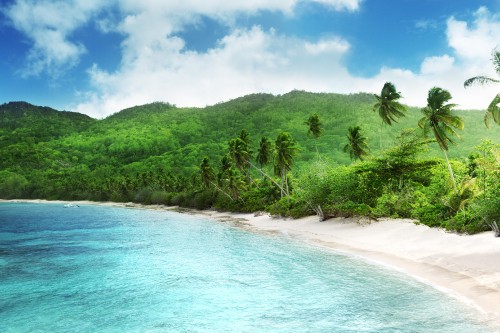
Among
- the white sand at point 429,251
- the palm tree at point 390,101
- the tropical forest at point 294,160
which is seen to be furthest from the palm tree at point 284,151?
the white sand at point 429,251

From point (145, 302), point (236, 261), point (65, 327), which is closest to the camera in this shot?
point (65, 327)

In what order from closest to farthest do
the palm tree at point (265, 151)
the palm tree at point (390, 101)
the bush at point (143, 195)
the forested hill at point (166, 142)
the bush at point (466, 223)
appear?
the bush at point (466, 223)
the palm tree at point (390, 101)
the palm tree at point (265, 151)
the bush at point (143, 195)
the forested hill at point (166, 142)

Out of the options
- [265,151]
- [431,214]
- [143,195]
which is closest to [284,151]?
[265,151]

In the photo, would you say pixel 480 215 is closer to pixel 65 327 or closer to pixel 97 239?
pixel 65 327

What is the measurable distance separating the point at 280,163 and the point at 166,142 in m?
112

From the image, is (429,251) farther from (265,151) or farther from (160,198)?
(160,198)

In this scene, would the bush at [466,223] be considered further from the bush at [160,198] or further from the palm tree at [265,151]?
the bush at [160,198]

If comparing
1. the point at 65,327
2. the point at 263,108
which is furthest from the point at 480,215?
the point at 263,108

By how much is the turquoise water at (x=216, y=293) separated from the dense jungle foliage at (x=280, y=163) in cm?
1067

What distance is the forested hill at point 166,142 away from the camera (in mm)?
132000

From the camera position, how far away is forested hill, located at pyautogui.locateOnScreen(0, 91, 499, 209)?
132000 mm

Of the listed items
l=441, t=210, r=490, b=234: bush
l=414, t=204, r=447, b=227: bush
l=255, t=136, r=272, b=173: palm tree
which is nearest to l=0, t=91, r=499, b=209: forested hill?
l=255, t=136, r=272, b=173: palm tree

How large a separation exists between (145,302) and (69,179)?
153202mm

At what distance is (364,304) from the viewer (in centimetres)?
1942
